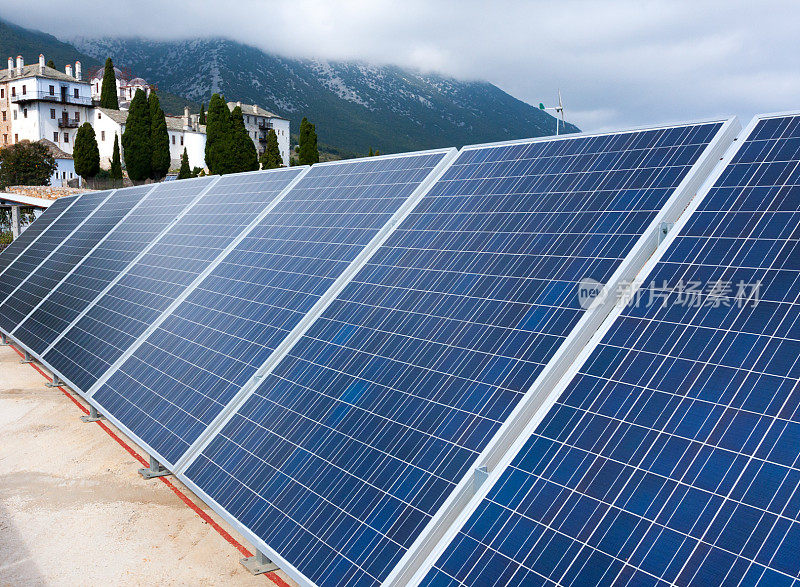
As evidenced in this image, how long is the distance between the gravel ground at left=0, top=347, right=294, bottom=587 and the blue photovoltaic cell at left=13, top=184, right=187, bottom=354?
4.73m

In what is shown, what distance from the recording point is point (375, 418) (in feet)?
33.3

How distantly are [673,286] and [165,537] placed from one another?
10.2m

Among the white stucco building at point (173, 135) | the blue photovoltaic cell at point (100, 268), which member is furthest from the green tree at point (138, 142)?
the blue photovoltaic cell at point (100, 268)

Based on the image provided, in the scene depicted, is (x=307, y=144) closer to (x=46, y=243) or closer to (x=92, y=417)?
(x=46, y=243)

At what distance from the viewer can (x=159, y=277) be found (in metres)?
20.2

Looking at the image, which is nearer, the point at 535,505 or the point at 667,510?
the point at 667,510

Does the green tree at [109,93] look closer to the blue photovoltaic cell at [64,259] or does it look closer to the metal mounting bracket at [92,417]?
the blue photovoltaic cell at [64,259]

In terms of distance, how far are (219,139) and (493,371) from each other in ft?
250

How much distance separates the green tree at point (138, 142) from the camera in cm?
8400

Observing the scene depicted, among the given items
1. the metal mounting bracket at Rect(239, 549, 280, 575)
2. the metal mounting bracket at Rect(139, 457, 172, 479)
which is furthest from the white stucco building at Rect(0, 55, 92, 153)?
the metal mounting bracket at Rect(239, 549, 280, 575)

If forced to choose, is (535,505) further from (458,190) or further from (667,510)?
(458,190)

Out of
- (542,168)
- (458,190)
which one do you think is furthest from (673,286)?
(458,190)

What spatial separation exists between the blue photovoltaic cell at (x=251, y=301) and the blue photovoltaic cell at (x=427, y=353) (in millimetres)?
1091

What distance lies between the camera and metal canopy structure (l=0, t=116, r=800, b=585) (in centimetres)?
682
